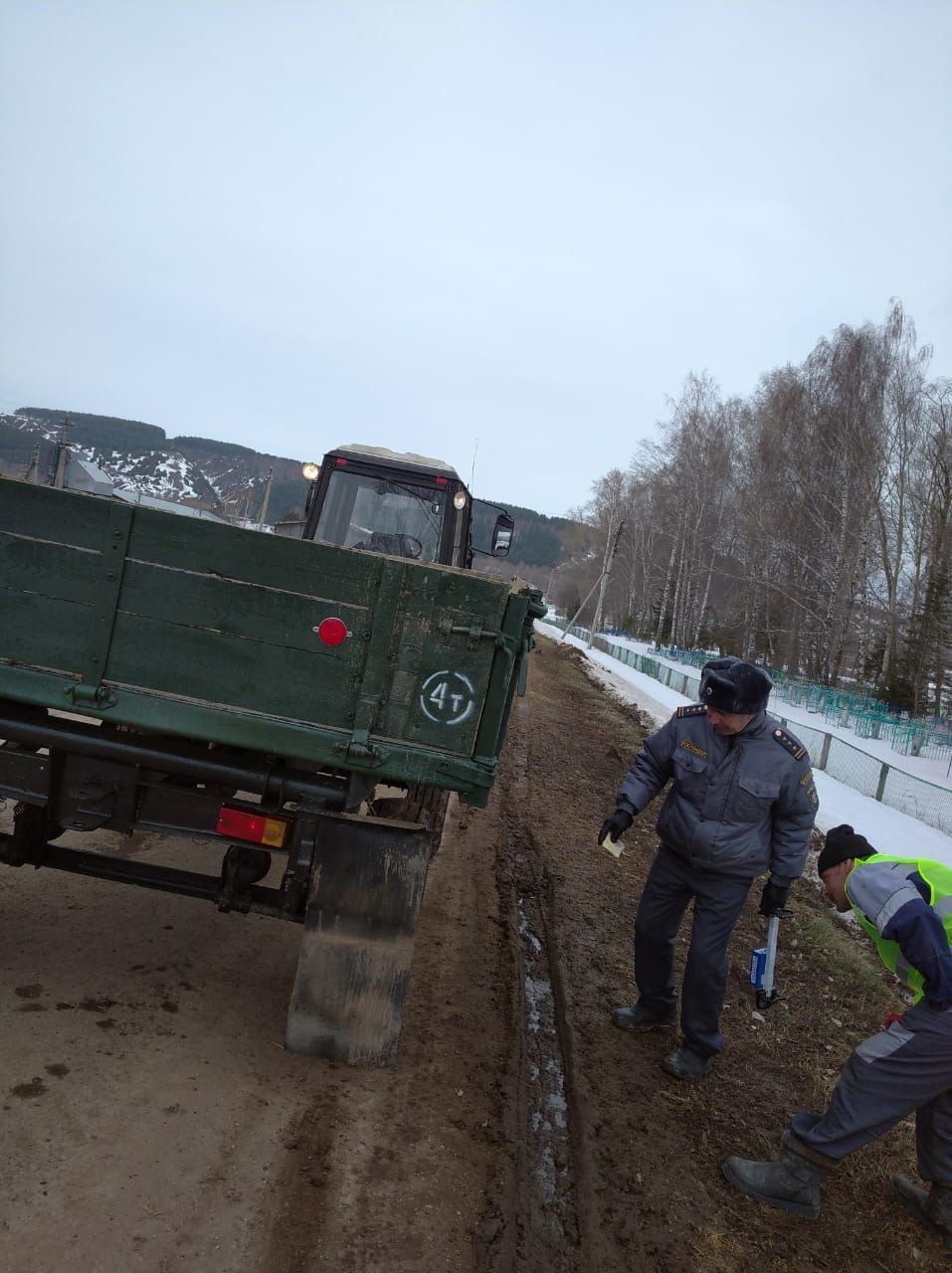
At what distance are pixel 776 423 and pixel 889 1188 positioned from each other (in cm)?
3411

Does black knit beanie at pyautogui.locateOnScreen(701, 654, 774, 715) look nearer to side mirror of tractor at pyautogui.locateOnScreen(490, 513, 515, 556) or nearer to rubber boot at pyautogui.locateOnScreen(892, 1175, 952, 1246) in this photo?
rubber boot at pyautogui.locateOnScreen(892, 1175, 952, 1246)

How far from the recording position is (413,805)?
400cm

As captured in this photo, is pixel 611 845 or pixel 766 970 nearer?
→ pixel 766 970

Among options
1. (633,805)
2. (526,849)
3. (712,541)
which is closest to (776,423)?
(712,541)

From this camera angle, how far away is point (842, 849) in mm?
2918

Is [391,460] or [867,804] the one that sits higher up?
[391,460]

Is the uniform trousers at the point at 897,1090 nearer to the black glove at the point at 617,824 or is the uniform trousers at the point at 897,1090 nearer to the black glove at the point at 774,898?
the black glove at the point at 774,898

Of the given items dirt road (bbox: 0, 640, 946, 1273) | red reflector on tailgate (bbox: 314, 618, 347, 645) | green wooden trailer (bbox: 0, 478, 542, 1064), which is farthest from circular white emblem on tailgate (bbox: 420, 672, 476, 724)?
dirt road (bbox: 0, 640, 946, 1273)

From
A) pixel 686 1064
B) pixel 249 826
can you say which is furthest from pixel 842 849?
pixel 249 826

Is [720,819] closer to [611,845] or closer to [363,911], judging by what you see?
[611,845]

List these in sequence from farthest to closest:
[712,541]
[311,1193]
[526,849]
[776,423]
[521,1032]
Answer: [712,541] < [776,423] < [526,849] < [521,1032] < [311,1193]

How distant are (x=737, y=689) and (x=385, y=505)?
11.9 feet

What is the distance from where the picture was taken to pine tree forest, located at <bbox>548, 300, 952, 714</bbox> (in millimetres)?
A: 27469

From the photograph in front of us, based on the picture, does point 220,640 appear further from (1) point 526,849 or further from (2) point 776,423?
(2) point 776,423
